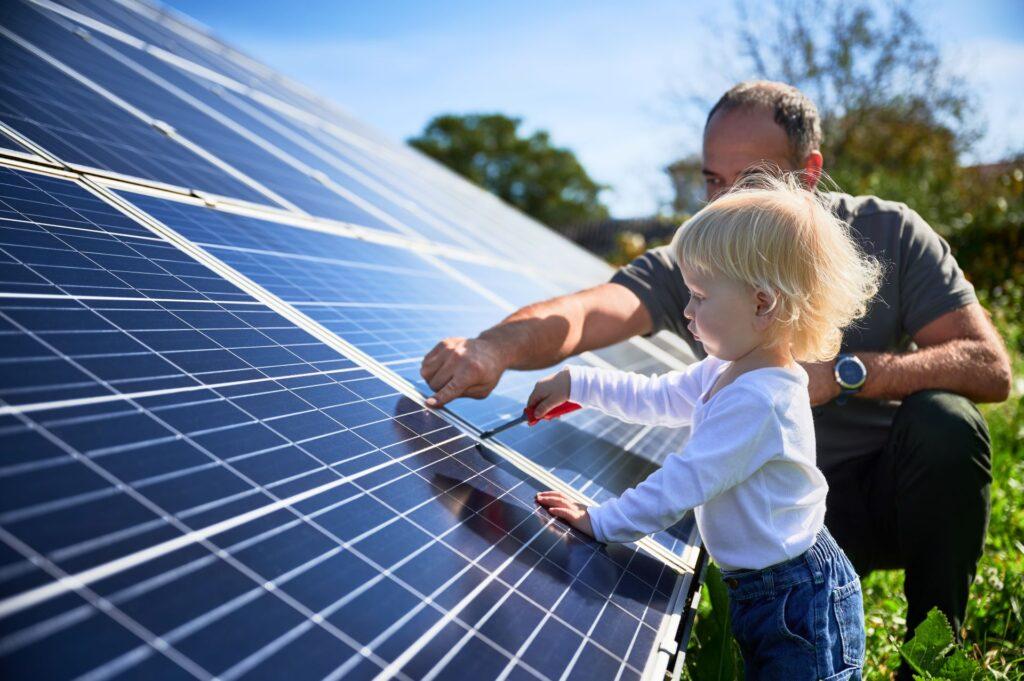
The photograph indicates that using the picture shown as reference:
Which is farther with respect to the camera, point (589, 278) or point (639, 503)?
point (589, 278)

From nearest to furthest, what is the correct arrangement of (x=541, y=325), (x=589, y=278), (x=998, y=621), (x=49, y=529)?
1. (x=49, y=529)
2. (x=541, y=325)
3. (x=998, y=621)
4. (x=589, y=278)

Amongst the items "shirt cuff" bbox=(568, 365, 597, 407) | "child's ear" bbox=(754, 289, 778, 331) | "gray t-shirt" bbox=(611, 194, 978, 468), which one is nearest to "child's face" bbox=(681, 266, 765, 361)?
"child's ear" bbox=(754, 289, 778, 331)

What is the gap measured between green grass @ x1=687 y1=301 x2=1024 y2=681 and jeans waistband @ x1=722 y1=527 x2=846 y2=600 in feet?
0.51

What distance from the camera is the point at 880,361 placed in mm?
3328

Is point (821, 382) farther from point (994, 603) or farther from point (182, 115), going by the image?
point (182, 115)

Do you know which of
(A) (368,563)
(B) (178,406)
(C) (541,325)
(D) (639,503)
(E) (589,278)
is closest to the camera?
(A) (368,563)

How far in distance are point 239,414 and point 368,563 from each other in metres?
0.51

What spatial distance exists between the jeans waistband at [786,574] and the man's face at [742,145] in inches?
77.6

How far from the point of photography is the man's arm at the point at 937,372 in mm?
3287

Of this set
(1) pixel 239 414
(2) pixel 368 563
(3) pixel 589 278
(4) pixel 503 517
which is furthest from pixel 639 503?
(3) pixel 589 278

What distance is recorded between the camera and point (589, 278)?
9.20 meters

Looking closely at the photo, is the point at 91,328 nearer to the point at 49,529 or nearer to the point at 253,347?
the point at 253,347

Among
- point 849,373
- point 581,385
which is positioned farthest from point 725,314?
point 849,373

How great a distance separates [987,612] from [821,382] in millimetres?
1624
